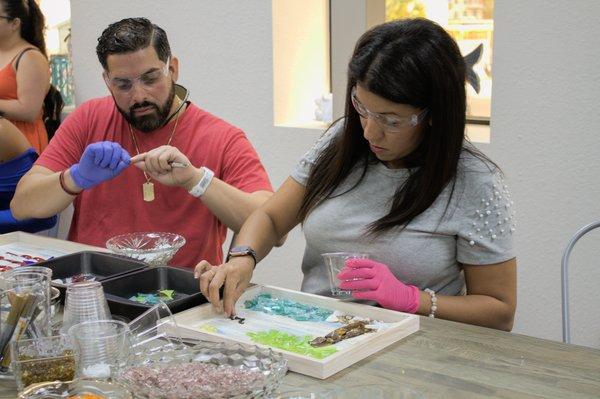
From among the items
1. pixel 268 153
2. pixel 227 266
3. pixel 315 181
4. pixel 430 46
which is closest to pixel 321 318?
pixel 227 266

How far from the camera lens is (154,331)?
139 cm

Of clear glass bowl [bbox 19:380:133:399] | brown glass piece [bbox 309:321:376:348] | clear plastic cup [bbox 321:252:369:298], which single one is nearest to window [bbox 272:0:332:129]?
clear plastic cup [bbox 321:252:369:298]

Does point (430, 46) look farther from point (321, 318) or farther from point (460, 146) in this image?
point (321, 318)

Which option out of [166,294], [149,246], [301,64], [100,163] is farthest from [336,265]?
[301,64]

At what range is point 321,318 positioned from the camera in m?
1.59

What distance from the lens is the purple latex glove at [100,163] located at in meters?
2.13

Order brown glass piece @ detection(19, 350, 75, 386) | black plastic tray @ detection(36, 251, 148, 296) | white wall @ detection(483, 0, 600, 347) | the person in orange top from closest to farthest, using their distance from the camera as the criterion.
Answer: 1. brown glass piece @ detection(19, 350, 75, 386)
2. black plastic tray @ detection(36, 251, 148, 296)
3. white wall @ detection(483, 0, 600, 347)
4. the person in orange top

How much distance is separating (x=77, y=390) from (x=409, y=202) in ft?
3.21

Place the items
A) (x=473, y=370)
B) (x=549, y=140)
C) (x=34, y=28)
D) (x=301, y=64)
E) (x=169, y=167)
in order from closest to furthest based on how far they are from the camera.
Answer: (x=473, y=370)
(x=169, y=167)
(x=549, y=140)
(x=301, y=64)
(x=34, y=28)

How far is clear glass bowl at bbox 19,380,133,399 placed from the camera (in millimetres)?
1070

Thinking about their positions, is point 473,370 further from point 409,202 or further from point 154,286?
point 154,286

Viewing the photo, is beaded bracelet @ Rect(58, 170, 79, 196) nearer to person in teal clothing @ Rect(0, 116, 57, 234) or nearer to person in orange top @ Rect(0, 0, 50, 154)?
person in teal clothing @ Rect(0, 116, 57, 234)

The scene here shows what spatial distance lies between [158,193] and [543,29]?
1.44 meters

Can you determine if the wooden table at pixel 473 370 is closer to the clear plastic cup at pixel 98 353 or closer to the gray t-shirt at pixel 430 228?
the clear plastic cup at pixel 98 353
